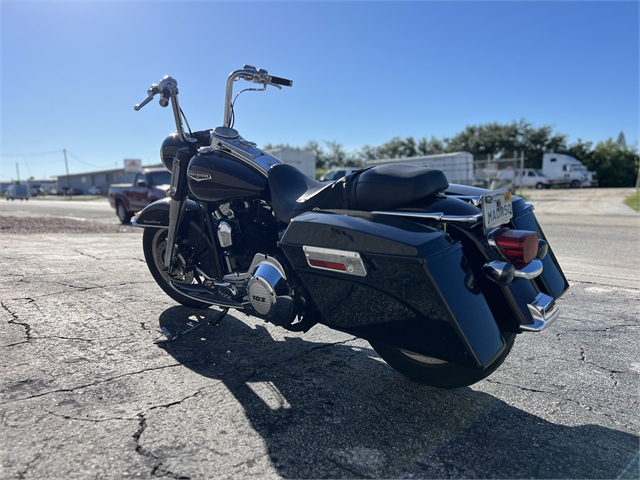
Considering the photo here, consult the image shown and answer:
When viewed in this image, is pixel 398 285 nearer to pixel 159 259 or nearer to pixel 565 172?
pixel 159 259

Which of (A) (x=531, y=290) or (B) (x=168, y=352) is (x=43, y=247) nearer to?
(B) (x=168, y=352)

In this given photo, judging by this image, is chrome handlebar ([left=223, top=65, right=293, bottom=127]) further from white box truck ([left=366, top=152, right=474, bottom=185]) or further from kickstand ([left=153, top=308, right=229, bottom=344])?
white box truck ([left=366, top=152, right=474, bottom=185])

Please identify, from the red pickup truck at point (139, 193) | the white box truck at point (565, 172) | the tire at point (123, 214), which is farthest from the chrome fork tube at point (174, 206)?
the white box truck at point (565, 172)

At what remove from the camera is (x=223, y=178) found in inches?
128

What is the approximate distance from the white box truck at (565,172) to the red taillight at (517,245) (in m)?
39.6

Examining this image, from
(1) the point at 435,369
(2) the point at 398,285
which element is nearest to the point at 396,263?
(2) the point at 398,285

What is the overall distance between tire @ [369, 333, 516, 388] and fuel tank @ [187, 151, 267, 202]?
4.41 ft

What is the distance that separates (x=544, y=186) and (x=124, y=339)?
3998cm

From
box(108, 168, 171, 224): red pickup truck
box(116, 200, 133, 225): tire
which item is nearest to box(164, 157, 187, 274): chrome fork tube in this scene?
box(108, 168, 171, 224): red pickup truck

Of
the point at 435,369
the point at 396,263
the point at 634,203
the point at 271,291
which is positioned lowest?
the point at 634,203

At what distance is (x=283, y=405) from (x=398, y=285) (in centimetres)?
94

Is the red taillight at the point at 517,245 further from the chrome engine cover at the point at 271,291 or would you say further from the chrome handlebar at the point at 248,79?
the chrome handlebar at the point at 248,79

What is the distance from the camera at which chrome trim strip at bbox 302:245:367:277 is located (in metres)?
2.23

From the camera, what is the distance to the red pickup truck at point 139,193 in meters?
13.3
